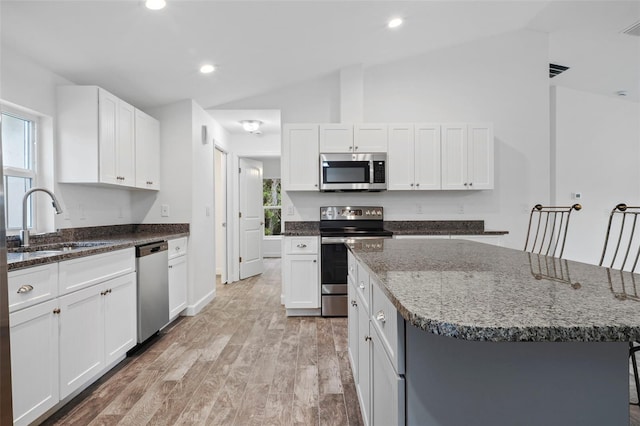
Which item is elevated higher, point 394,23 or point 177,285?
point 394,23

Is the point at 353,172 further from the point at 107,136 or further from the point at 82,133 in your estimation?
the point at 82,133

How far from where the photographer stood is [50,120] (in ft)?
8.54

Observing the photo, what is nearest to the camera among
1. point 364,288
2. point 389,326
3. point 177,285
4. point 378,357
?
point 389,326

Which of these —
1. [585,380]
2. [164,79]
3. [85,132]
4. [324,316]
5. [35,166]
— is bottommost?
[324,316]

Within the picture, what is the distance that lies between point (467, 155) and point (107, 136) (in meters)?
3.49

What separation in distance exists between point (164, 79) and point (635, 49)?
5.17 metres

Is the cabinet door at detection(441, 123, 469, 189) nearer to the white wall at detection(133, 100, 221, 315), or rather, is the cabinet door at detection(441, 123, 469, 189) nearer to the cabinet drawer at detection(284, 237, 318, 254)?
the cabinet drawer at detection(284, 237, 318, 254)

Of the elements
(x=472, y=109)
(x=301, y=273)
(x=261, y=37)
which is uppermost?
(x=261, y=37)

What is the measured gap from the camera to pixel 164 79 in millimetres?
3115

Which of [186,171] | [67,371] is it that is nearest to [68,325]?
[67,371]

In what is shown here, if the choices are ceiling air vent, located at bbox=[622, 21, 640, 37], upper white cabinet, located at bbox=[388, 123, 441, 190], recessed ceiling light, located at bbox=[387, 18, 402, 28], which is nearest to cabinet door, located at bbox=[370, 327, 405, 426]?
upper white cabinet, located at bbox=[388, 123, 441, 190]

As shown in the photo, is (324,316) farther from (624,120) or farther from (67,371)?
(624,120)

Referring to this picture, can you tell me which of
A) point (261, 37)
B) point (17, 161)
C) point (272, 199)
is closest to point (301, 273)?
point (261, 37)

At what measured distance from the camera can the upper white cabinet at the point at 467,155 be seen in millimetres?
3688
